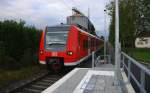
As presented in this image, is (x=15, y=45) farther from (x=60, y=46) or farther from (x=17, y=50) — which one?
(x=60, y=46)

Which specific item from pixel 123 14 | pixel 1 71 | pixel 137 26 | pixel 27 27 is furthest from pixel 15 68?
pixel 137 26

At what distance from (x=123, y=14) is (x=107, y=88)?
1547 inches

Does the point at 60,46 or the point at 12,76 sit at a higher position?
the point at 60,46

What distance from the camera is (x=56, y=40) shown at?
55.8ft

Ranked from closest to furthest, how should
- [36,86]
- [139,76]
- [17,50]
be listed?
1. [139,76]
2. [36,86]
3. [17,50]

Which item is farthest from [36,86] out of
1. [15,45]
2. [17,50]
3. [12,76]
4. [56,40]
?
[17,50]

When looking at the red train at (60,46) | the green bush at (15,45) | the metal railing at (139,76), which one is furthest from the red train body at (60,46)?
the metal railing at (139,76)

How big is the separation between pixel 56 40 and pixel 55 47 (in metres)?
0.41

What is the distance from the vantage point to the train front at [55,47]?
54.8 feet

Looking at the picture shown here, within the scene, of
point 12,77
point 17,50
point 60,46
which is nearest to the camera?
point 12,77

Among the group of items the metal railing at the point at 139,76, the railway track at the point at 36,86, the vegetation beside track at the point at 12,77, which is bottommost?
the railway track at the point at 36,86

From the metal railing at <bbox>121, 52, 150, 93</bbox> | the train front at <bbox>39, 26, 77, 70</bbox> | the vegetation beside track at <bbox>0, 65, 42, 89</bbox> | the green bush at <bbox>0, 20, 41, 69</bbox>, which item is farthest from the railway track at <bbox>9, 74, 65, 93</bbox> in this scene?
the metal railing at <bbox>121, 52, 150, 93</bbox>

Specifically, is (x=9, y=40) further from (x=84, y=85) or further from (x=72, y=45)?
(x=84, y=85)

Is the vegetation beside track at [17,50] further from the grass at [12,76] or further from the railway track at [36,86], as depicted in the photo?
the railway track at [36,86]
